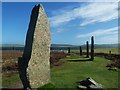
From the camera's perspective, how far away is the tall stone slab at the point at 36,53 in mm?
16531

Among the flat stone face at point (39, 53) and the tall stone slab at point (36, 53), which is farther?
the flat stone face at point (39, 53)

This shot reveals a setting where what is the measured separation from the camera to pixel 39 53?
17.4 meters

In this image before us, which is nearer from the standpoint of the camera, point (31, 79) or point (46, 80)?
point (31, 79)

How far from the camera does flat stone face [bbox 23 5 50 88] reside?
657 inches

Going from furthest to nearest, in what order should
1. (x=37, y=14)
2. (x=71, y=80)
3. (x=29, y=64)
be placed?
(x=71, y=80) → (x=37, y=14) → (x=29, y=64)

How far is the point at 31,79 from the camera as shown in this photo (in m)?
16.5

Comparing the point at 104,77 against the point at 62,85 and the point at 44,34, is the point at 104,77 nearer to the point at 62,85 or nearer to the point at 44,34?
the point at 62,85

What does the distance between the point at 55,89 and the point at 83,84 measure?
2.42m

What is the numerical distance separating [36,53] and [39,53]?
0.36 m

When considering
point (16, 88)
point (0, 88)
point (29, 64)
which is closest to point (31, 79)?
point (29, 64)

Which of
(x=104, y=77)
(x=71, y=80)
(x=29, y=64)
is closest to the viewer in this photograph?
(x=29, y=64)

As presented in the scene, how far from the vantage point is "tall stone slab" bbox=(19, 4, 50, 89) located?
54.2 ft

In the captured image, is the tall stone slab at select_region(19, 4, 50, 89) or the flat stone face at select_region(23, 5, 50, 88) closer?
the tall stone slab at select_region(19, 4, 50, 89)

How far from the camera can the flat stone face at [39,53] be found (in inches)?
657
